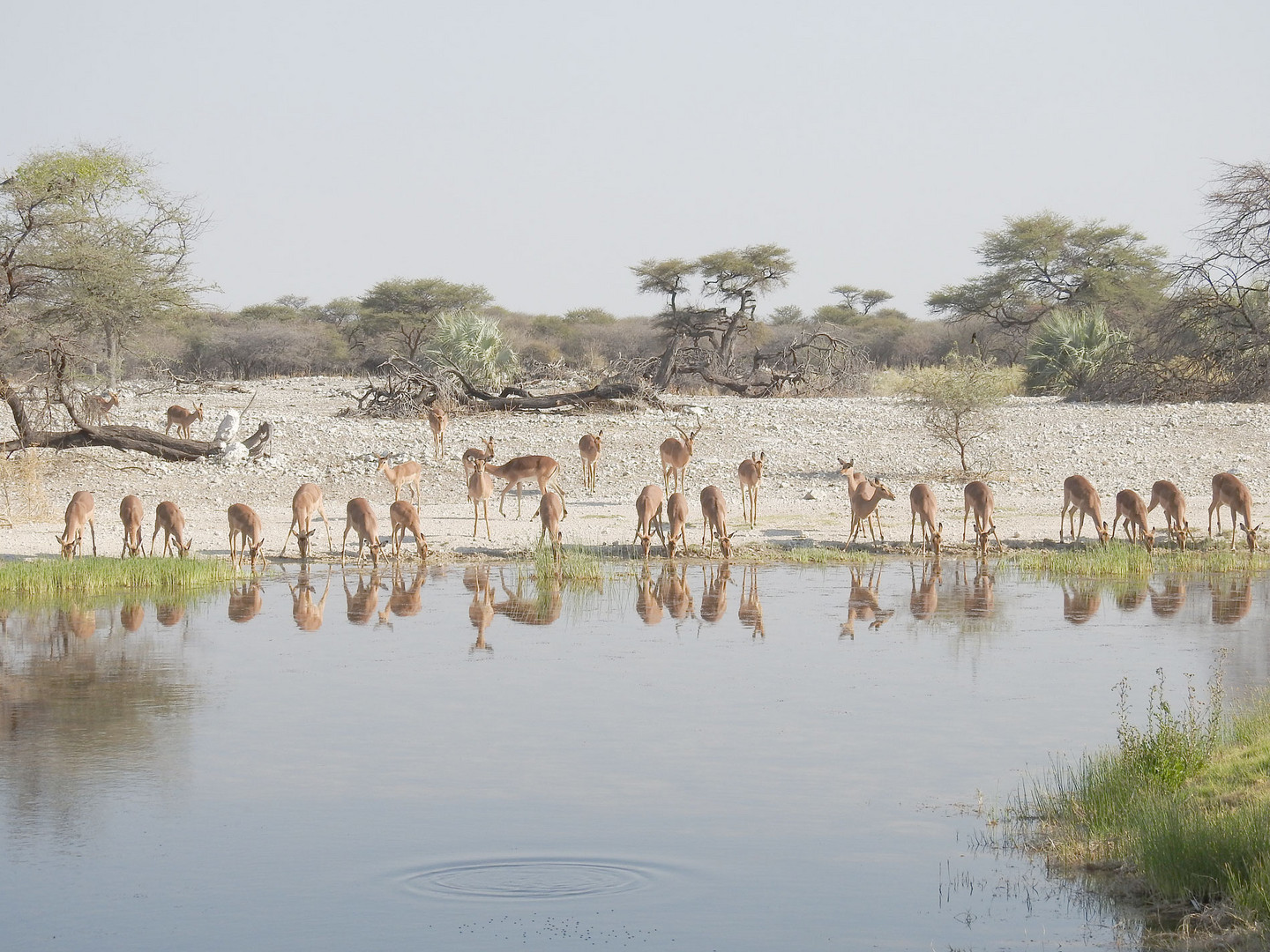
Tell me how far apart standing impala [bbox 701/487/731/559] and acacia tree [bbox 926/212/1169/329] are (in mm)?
29944

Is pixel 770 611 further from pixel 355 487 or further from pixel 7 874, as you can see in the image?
pixel 355 487

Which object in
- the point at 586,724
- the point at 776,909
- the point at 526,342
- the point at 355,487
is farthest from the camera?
the point at 526,342

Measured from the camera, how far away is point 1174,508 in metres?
16.4

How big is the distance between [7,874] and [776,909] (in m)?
3.14

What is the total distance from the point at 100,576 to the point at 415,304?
1376 inches

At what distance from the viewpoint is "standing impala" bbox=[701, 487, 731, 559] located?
1598 centimetres

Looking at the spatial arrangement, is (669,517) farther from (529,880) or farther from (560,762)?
(529,880)

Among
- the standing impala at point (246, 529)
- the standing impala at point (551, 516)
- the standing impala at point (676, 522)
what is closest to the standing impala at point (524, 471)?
the standing impala at point (551, 516)

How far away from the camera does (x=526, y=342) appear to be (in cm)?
5259

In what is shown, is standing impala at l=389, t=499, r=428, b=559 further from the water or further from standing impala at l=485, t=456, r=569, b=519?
standing impala at l=485, t=456, r=569, b=519

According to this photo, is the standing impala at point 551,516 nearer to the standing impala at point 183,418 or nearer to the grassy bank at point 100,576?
the grassy bank at point 100,576

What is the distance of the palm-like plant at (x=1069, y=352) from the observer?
3159cm

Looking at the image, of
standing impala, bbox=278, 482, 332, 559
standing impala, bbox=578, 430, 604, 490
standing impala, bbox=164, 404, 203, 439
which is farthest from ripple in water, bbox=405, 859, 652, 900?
standing impala, bbox=164, 404, 203, 439

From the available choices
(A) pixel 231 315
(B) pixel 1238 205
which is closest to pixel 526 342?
(A) pixel 231 315
